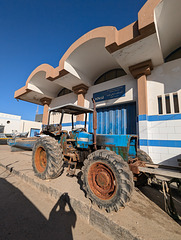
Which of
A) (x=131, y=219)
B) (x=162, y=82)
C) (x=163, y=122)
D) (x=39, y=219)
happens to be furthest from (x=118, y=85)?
(x=39, y=219)

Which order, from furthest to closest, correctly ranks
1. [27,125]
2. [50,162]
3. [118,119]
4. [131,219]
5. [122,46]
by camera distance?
1. [27,125]
2. [118,119]
3. [122,46]
4. [50,162]
5. [131,219]

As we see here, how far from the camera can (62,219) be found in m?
2.05

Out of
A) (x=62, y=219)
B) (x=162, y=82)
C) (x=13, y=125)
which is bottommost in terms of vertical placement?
(x=62, y=219)

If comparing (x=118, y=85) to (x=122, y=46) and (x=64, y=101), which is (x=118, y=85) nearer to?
(x=122, y=46)

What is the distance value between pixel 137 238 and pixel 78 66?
8.19 meters

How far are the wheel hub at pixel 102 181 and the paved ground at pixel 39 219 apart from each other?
0.55m

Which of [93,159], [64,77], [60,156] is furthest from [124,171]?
[64,77]

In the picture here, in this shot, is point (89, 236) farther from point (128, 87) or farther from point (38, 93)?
point (38, 93)

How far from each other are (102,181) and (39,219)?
1312 mm

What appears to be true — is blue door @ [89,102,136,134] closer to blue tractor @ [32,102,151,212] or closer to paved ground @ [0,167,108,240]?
blue tractor @ [32,102,151,212]

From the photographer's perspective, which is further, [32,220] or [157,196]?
[157,196]

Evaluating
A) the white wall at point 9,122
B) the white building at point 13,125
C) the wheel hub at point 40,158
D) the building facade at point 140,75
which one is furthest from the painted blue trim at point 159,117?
the white wall at point 9,122

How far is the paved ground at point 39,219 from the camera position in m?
1.72

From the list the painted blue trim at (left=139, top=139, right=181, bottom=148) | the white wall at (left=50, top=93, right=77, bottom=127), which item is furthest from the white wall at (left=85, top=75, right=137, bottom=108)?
the painted blue trim at (left=139, top=139, right=181, bottom=148)
